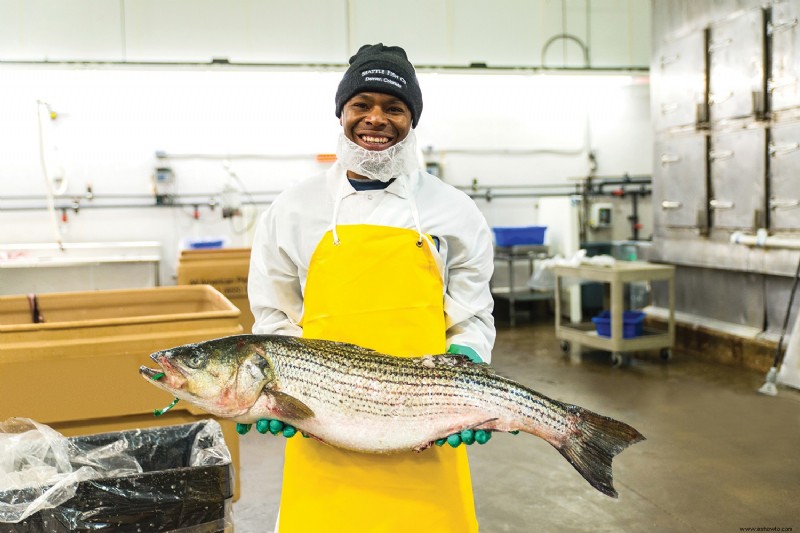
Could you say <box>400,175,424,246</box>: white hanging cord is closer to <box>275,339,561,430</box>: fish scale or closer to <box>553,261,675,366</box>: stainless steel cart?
<box>275,339,561,430</box>: fish scale

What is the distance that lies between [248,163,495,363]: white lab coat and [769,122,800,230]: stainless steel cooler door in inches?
150

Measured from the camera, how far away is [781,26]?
15.4 ft

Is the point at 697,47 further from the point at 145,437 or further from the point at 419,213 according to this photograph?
the point at 145,437

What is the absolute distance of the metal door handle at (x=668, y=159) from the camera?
5766mm

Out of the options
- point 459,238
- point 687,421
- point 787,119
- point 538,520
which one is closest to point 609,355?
point 687,421

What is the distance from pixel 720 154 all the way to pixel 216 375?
4.93 meters

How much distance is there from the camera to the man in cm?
153

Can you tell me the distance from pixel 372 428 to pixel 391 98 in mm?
736

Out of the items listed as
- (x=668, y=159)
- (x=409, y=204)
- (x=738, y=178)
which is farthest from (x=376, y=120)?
(x=668, y=159)

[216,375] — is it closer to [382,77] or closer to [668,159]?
[382,77]

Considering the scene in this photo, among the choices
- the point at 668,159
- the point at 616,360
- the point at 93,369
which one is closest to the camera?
the point at 93,369

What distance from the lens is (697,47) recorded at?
554 centimetres

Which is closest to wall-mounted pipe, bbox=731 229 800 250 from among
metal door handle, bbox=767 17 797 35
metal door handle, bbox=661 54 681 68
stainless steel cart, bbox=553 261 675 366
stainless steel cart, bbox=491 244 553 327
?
stainless steel cart, bbox=553 261 675 366

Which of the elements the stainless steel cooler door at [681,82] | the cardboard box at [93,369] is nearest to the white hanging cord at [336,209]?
the cardboard box at [93,369]
